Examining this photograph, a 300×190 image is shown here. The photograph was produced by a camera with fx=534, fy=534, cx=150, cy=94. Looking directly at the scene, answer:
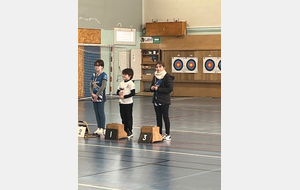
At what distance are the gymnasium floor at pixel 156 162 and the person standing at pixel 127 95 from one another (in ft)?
1.69

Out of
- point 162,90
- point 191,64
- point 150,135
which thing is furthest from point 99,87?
point 191,64

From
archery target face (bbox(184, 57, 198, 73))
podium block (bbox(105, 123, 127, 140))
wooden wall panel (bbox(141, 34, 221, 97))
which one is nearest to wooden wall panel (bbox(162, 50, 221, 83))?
wooden wall panel (bbox(141, 34, 221, 97))

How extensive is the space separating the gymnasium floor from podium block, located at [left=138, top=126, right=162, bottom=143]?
141mm

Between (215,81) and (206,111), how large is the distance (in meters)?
9.16

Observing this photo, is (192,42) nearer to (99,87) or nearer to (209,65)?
(209,65)

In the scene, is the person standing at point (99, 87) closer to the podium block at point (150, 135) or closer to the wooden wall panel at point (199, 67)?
the podium block at point (150, 135)

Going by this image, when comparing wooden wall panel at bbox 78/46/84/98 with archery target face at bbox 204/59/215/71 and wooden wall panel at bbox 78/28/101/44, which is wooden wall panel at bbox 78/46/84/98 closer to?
wooden wall panel at bbox 78/28/101/44

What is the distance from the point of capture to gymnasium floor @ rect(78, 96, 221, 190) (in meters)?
7.95

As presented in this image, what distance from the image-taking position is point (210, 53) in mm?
30938

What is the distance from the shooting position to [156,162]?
992 cm

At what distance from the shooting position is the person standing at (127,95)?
12.9 m

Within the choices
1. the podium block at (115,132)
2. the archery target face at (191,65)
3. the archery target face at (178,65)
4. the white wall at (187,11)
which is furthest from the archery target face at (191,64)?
the podium block at (115,132)

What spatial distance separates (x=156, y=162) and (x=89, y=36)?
65.4ft
